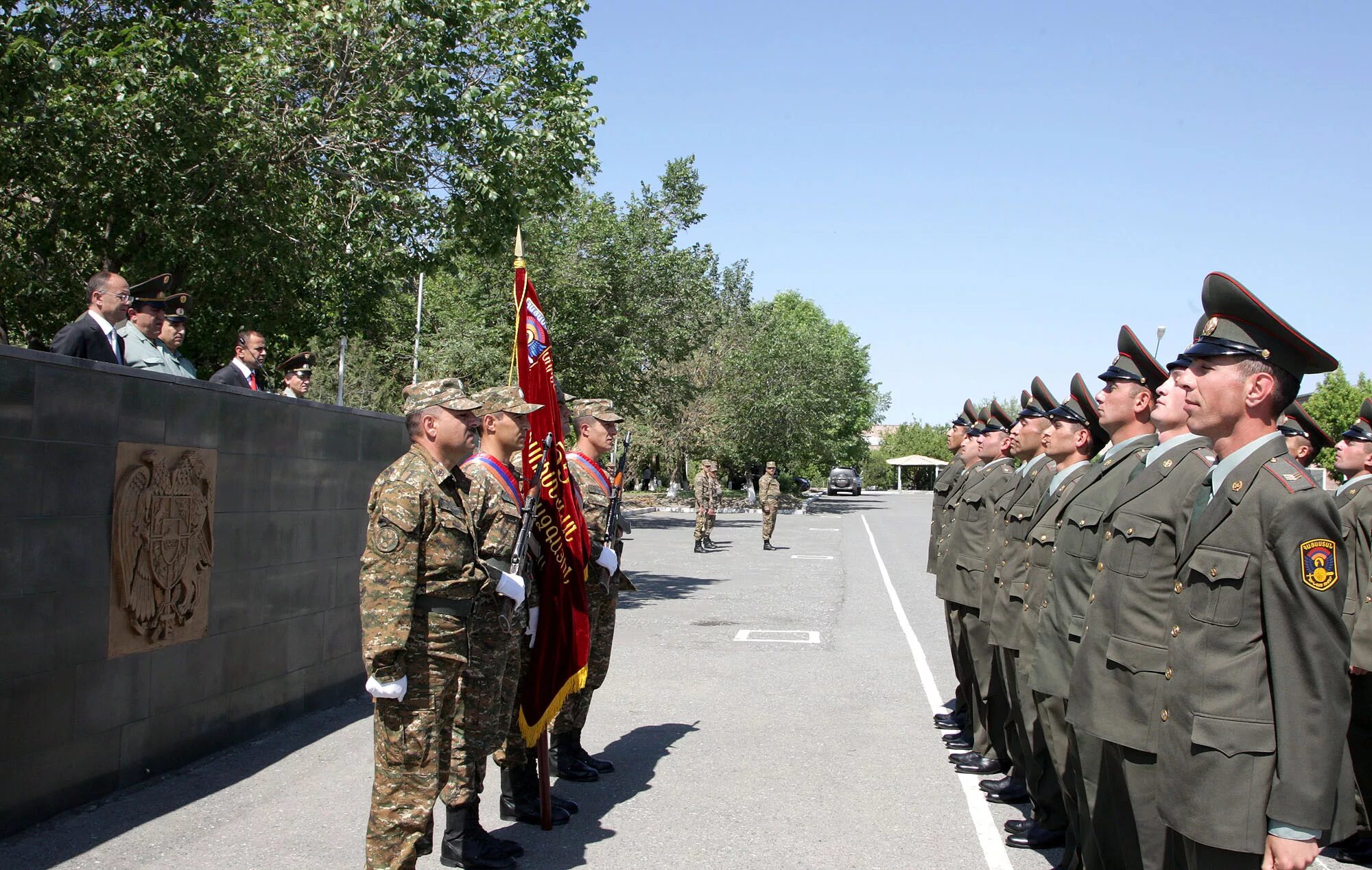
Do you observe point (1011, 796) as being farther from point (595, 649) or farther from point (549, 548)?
point (549, 548)

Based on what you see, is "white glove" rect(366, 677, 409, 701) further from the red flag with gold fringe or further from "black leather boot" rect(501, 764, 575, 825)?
"black leather boot" rect(501, 764, 575, 825)

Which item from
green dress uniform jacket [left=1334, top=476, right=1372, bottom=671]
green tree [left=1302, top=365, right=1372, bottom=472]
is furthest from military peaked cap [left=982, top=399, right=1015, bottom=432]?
green tree [left=1302, top=365, right=1372, bottom=472]

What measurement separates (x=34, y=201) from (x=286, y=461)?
6.62 meters

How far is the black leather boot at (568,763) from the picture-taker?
6.47 m

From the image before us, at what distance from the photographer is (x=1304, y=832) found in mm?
2834

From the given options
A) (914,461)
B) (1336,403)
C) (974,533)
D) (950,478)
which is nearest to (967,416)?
(950,478)

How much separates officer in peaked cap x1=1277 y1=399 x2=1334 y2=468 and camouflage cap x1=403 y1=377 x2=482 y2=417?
519 cm

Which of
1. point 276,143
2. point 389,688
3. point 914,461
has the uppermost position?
point 276,143

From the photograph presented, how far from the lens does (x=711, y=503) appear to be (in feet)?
79.9

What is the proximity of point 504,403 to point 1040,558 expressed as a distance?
9.12 ft

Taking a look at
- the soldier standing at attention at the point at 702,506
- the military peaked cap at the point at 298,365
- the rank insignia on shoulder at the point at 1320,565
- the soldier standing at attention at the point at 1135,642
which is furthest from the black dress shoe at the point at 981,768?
the soldier standing at attention at the point at 702,506

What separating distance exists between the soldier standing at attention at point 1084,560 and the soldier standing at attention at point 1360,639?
153 centimetres

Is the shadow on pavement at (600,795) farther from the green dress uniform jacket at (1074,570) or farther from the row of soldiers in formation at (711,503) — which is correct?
the row of soldiers in formation at (711,503)

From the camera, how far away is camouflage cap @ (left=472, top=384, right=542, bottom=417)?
213 inches
